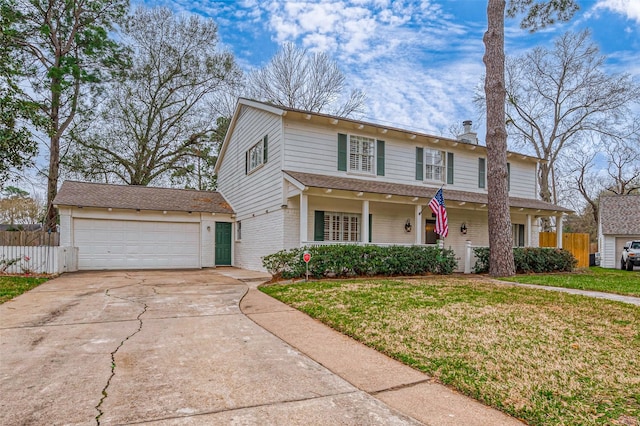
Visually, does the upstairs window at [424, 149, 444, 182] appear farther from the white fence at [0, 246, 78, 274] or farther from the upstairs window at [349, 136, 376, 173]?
the white fence at [0, 246, 78, 274]

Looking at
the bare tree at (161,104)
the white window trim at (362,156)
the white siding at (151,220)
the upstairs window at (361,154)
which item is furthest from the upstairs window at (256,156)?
the bare tree at (161,104)

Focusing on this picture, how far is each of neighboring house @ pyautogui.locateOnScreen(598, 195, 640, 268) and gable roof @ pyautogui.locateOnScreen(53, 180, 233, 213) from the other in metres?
20.8

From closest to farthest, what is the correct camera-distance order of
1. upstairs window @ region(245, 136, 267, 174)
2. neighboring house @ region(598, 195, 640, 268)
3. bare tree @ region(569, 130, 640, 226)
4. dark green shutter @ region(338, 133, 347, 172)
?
dark green shutter @ region(338, 133, 347, 172)
upstairs window @ region(245, 136, 267, 174)
neighboring house @ region(598, 195, 640, 268)
bare tree @ region(569, 130, 640, 226)

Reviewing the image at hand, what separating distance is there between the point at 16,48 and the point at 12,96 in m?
10.9

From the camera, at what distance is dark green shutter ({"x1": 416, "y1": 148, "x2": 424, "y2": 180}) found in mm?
14689

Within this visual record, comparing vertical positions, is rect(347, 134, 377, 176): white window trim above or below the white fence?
above

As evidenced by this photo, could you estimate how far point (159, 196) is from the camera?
16.4m

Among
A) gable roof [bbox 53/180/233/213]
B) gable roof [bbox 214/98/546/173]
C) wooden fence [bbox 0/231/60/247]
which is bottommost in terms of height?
wooden fence [bbox 0/231/60/247]

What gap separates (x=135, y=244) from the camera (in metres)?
14.9

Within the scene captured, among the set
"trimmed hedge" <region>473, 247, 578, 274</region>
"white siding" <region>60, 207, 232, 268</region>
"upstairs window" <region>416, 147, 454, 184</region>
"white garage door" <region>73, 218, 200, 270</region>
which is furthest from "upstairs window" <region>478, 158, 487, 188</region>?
"white garage door" <region>73, 218, 200, 270</region>

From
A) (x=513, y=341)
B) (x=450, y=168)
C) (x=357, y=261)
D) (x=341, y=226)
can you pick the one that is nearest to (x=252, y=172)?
(x=341, y=226)

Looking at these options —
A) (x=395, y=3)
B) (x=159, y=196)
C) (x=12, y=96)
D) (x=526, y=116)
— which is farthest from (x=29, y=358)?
(x=526, y=116)

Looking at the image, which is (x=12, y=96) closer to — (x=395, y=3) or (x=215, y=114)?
(x=395, y=3)

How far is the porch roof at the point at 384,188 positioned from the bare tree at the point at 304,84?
42.5 ft
